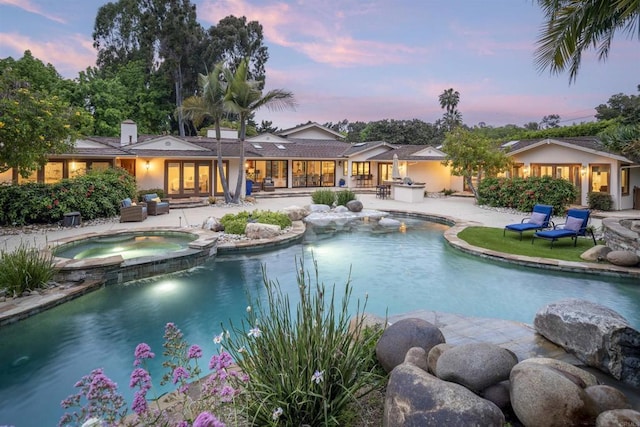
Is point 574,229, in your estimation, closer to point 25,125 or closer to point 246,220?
point 246,220

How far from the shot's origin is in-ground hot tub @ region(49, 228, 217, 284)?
8.44 meters

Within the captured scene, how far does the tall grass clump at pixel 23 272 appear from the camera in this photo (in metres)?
7.16

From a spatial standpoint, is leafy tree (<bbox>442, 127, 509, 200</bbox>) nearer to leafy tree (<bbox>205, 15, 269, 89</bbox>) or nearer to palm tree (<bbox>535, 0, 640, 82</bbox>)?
palm tree (<bbox>535, 0, 640, 82</bbox>)

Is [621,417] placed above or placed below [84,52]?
below

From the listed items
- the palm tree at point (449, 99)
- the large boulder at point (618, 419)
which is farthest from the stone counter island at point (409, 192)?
the palm tree at point (449, 99)

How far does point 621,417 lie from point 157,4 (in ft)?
147

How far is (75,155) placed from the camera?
18.9 meters

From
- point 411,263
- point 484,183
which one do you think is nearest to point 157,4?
point 484,183

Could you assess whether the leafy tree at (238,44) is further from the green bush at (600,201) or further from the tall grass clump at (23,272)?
the tall grass clump at (23,272)

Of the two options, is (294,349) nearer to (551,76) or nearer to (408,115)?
(551,76)

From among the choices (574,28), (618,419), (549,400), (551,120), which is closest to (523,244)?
(574,28)

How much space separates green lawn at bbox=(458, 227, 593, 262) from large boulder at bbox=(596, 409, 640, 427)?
8177mm

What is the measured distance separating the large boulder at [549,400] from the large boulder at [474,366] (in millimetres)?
198

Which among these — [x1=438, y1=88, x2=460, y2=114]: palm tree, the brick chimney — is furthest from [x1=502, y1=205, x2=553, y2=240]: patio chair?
[x1=438, y1=88, x2=460, y2=114]: palm tree
